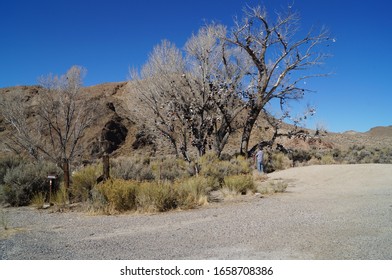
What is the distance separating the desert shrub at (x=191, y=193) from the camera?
1042 cm

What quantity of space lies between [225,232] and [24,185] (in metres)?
7.56

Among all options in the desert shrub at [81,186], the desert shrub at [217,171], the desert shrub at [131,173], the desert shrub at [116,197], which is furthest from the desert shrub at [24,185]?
the desert shrub at [217,171]

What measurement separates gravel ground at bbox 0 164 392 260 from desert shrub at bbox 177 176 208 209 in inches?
17.8

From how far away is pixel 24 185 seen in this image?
12039 mm

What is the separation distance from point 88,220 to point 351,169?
39.3ft

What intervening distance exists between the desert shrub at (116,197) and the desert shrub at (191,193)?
125 centimetres

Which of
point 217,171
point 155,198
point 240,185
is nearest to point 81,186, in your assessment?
point 155,198

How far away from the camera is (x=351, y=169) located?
16828 millimetres

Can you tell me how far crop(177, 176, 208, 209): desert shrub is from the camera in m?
10.4

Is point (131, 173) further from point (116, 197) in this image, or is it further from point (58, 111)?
point (58, 111)

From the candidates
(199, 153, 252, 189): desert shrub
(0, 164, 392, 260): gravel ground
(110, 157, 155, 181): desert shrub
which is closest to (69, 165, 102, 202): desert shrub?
(0, 164, 392, 260): gravel ground

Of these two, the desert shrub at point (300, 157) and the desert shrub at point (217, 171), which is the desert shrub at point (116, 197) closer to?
the desert shrub at point (217, 171)

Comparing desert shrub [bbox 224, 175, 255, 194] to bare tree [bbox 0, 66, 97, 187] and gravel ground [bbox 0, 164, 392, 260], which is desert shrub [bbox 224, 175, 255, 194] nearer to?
gravel ground [bbox 0, 164, 392, 260]

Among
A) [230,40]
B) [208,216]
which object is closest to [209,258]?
[208,216]
